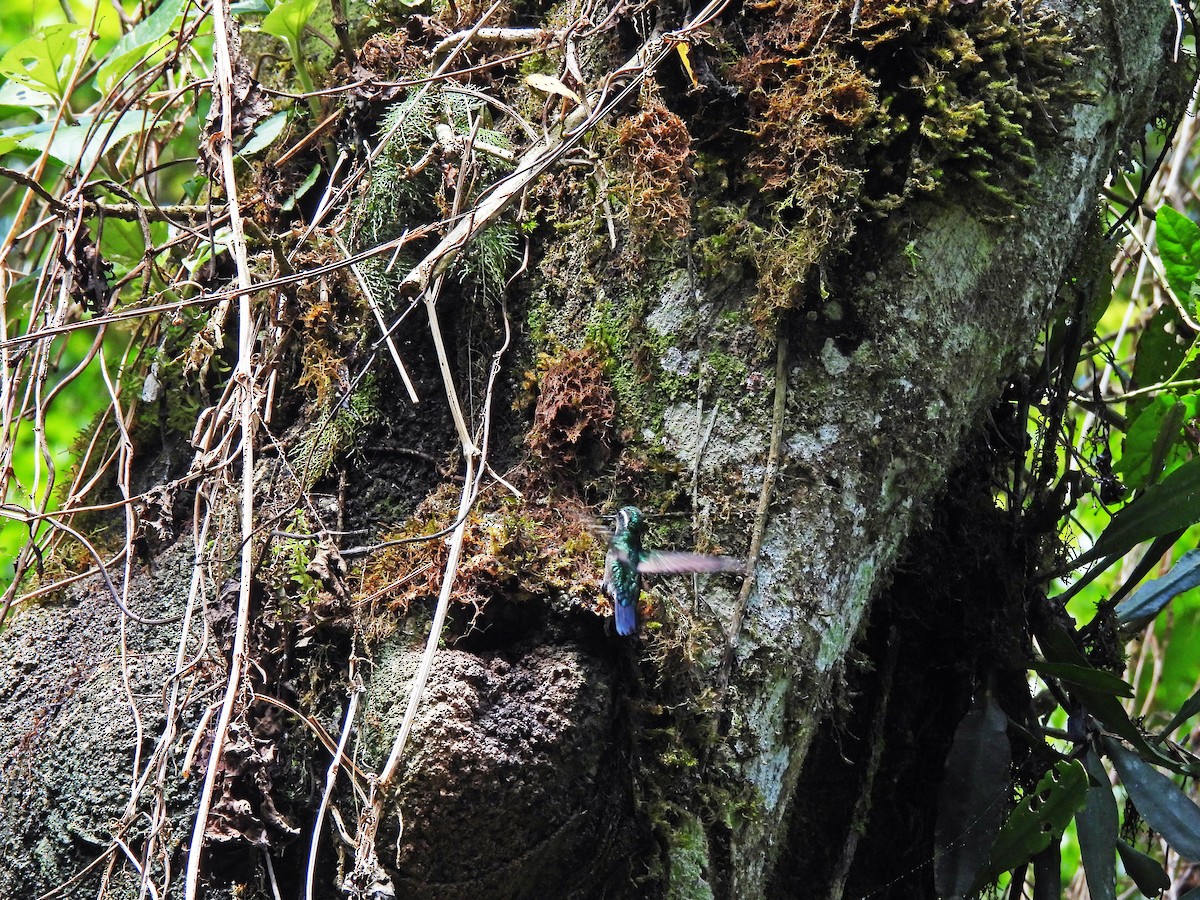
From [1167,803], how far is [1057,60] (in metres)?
1.43

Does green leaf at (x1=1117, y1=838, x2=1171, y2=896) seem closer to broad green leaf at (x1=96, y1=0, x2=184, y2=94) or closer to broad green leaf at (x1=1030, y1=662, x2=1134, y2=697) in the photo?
broad green leaf at (x1=1030, y1=662, x2=1134, y2=697)

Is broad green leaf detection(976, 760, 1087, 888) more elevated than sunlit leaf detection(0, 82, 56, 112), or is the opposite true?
sunlit leaf detection(0, 82, 56, 112)

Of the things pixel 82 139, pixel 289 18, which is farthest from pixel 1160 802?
pixel 82 139

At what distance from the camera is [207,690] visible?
1381mm

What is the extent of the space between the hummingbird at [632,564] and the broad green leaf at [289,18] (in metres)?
1.26

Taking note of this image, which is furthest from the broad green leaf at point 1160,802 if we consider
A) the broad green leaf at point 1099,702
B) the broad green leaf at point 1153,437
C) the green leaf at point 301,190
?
the green leaf at point 301,190

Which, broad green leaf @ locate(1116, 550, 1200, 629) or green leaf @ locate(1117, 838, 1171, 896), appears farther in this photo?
broad green leaf @ locate(1116, 550, 1200, 629)

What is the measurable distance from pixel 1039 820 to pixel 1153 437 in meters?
0.95

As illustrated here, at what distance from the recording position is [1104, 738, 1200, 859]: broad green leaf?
1.77 m

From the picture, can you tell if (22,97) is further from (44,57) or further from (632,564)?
(632,564)

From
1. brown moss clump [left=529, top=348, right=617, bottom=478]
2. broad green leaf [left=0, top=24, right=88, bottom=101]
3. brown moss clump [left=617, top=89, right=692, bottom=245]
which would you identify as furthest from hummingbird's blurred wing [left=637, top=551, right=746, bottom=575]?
broad green leaf [left=0, top=24, right=88, bottom=101]

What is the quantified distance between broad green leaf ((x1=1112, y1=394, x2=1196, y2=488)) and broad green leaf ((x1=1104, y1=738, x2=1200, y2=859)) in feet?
2.02

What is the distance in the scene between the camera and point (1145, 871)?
5.94 feet

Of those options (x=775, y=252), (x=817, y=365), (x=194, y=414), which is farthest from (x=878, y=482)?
(x=194, y=414)
